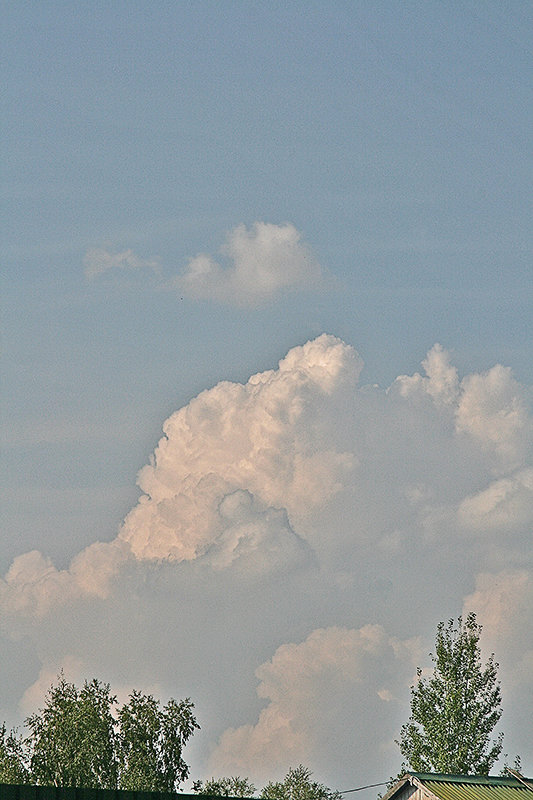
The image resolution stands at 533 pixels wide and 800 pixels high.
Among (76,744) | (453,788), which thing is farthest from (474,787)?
(76,744)

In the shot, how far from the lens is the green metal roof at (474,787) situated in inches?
1743

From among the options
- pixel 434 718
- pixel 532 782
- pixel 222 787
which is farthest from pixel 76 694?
pixel 532 782

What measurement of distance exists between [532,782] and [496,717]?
1384 cm

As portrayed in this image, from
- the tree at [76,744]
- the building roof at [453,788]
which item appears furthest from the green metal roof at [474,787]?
the tree at [76,744]

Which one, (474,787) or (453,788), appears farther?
(474,787)

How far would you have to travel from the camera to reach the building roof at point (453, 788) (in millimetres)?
44062

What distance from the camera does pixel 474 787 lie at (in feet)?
150

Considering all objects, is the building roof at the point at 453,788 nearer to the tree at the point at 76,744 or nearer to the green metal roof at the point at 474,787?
the green metal roof at the point at 474,787

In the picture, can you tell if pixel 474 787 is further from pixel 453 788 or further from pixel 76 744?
pixel 76 744

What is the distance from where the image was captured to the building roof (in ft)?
145

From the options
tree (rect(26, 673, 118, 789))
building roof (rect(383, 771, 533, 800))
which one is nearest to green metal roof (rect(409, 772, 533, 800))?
building roof (rect(383, 771, 533, 800))

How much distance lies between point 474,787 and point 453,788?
51.7 inches

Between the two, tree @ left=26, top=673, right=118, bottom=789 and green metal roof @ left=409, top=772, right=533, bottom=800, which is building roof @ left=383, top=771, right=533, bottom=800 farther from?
tree @ left=26, top=673, right=118, bottom=789

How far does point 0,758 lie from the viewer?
64875 mm
